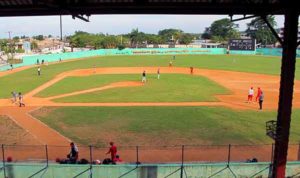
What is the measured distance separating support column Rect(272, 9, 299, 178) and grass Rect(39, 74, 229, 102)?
2068 centimetres

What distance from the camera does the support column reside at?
1222 cm

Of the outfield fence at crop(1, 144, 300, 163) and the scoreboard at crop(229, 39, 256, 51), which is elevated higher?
the scoreboard at crop(229, 39, 256, 51)

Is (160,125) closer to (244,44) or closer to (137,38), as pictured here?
(244,44)

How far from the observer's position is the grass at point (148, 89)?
35.2 m

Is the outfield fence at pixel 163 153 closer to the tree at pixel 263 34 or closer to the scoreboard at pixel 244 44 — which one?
the scoreboard at pixel 244 44

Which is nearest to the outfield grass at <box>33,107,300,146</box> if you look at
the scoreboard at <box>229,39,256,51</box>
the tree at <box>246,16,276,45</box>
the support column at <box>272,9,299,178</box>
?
the support column at <box>272,9,299,178</box>

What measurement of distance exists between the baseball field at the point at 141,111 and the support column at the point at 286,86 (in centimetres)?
758

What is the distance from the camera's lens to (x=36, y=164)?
1542 cm

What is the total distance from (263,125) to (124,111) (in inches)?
454

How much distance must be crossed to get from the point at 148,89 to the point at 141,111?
11.2 m

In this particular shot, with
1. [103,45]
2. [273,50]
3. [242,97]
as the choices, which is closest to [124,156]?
[242,97]

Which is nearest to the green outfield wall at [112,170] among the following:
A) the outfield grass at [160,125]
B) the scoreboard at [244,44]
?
the outfield grass at [160,125]

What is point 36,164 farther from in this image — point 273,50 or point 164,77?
point 273,50

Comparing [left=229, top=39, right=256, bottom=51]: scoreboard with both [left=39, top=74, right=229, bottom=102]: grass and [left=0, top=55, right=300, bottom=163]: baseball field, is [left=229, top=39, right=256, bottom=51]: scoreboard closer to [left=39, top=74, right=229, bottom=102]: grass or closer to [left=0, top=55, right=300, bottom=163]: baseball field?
[left=39, top=74, right=229, bottom=102]: grass
